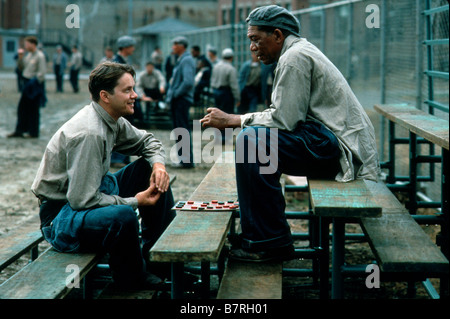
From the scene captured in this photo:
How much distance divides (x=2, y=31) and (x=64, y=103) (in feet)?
123

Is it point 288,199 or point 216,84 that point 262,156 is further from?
point 216,84

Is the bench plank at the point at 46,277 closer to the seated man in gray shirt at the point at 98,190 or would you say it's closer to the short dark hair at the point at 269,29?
the seated man in gray shirt at the point at 98,190

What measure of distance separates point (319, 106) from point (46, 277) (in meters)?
1.73

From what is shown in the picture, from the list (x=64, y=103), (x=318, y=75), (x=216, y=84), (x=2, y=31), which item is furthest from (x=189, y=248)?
(x=2, y=31)

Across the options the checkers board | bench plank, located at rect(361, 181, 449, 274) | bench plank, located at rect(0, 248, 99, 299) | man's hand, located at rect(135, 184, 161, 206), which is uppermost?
man's hand, located at rect(135, 184, 161, 206)

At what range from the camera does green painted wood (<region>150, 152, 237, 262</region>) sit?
122 inches

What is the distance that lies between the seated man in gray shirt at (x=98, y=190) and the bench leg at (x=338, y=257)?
3.26 feet

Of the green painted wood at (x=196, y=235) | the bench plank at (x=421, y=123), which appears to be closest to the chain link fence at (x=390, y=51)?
the bench plank at (x=421, y=123)

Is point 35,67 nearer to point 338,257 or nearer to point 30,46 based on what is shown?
point 30,46

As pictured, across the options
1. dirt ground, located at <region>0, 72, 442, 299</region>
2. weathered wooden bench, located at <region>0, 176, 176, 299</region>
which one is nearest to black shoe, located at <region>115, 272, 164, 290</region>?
weathered wooden bench, located at <region>0, 176, 176, 299</region>

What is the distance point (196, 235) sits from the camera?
3.37 m

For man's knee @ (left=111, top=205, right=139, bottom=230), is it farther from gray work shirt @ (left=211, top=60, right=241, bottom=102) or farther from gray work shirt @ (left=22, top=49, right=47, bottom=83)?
gray work shirt @ (left=22, top=49, right=47, bottom=83)

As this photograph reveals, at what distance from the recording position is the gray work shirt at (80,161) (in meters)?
3.70

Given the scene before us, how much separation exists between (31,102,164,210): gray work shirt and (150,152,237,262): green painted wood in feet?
1.55
